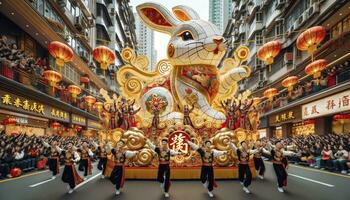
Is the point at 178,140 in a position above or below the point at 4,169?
above

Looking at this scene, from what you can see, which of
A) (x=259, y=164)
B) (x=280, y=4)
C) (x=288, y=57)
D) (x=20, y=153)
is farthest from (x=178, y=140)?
(x=280, y=4)

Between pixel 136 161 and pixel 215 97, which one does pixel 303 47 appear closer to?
pixel 215 97

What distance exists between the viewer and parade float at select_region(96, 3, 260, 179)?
37.4 ft

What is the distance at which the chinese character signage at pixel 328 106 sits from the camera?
17.1 metres

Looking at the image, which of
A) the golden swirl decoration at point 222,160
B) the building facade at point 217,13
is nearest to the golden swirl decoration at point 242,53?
the golden swirl decoration at point 222,160

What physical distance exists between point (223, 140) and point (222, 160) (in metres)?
0.69

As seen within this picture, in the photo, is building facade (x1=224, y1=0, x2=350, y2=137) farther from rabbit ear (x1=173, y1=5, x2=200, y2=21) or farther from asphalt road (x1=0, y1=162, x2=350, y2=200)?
asphalt road (x1=0, y1=162, x2=350, y2=200)

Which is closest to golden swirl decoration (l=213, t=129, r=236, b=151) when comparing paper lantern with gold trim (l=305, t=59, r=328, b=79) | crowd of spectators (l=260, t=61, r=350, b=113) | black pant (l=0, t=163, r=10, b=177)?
paper lantern with gold trim (l=305, t=59, r=328, b=79)

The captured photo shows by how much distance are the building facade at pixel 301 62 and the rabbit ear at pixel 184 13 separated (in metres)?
3.60

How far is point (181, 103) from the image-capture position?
43.4ft

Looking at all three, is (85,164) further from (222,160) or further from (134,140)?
(222,160)

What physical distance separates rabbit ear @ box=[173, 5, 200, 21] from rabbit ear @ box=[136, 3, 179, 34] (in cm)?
77

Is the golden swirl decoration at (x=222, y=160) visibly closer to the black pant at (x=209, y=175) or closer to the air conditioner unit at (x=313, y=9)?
the black pant at (x=209, y=175)

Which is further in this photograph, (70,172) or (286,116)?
(286,116)
